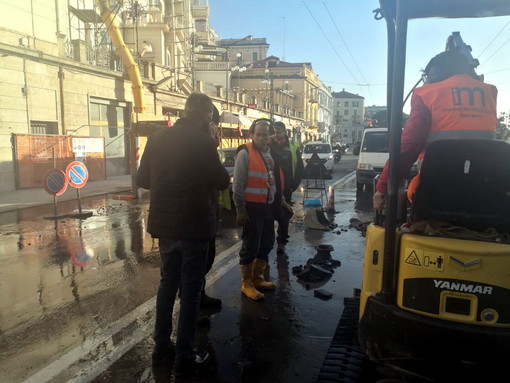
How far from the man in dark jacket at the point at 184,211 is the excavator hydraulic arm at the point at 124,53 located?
2083cm

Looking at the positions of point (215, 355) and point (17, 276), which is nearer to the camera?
point (215, 355)

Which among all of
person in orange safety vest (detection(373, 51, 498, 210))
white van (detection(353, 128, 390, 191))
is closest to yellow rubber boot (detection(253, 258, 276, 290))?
person in orange safety vest (detection(373, 51, 498, 210))

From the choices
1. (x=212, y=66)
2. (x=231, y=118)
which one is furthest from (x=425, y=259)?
(x=212, y=66)

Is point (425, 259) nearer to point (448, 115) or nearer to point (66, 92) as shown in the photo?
point (448, 115)

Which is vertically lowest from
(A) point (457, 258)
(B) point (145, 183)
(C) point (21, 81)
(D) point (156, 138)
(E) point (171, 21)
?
(A) point (457, 258)

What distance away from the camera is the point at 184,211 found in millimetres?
3039

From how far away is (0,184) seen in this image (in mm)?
Answer: 15320

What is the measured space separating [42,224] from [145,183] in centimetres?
718

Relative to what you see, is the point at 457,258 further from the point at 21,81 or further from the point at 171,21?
the point at 171,21

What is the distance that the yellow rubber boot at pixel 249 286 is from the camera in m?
4.61

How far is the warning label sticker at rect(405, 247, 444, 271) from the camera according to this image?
2322 millimetres

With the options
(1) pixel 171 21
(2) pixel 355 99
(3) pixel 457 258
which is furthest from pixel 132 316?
(2) pixel 355 99

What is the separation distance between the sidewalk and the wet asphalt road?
5.17 meters

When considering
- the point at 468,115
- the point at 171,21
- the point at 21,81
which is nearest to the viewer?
the point at 468,115
